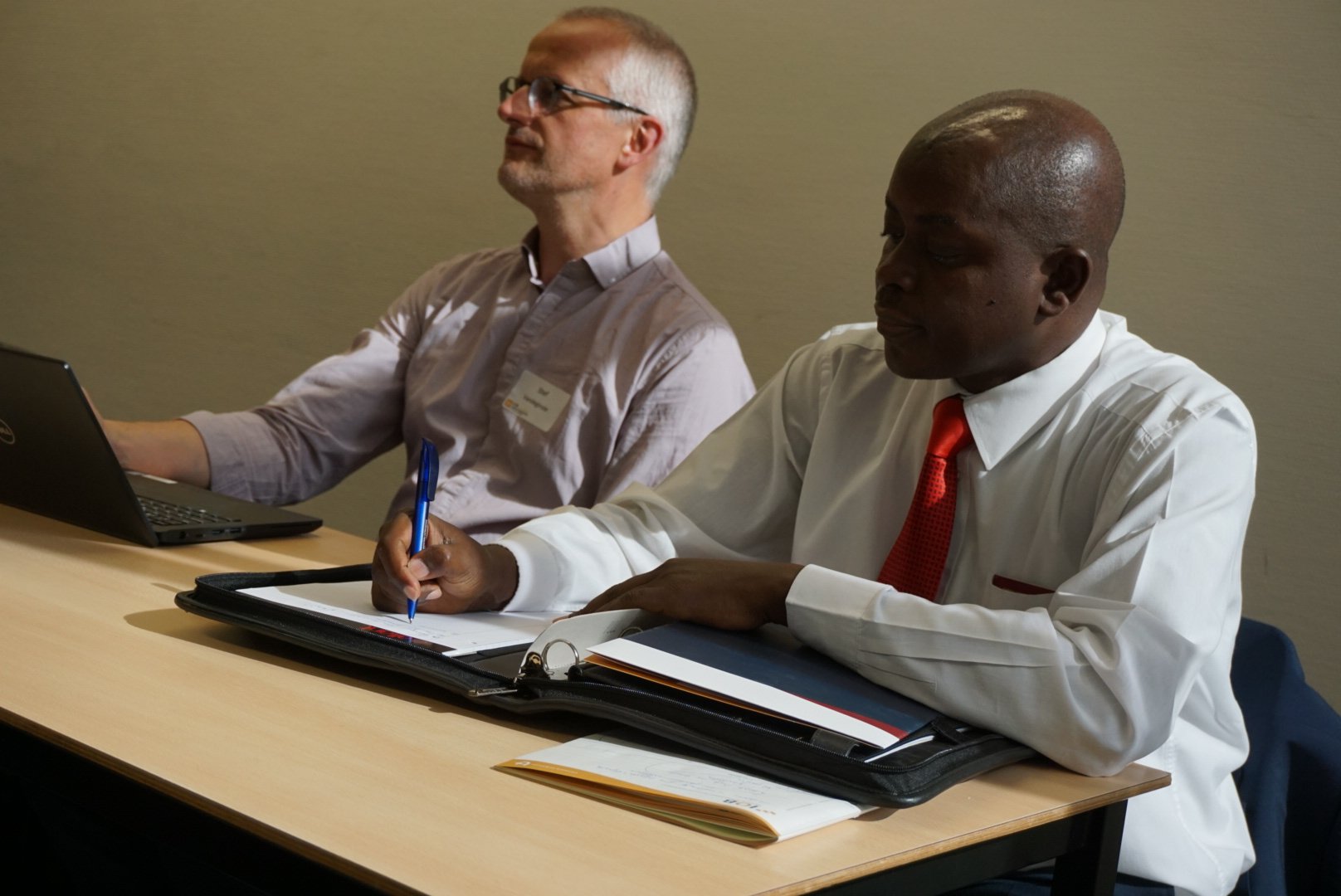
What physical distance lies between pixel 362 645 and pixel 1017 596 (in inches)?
26.5

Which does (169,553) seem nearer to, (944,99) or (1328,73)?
(944,99)

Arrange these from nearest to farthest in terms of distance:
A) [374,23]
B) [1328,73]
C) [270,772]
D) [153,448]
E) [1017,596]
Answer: [270,772] < [1017,596] < [1328,73] < [153,448] < [374,23]

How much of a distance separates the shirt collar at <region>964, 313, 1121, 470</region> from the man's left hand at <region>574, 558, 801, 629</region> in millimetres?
286

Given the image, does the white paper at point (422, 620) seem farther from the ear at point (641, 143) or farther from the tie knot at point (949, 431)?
the ear at point (641, 143)

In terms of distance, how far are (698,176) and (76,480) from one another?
5.38 feet

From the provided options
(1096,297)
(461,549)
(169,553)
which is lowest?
(169,553)

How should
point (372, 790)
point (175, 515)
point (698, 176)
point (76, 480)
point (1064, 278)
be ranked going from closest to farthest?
1. point (372, 790)
2. point (1064, 278)
3. point (76, 480)
4. point (175, 515)
5. point (698, 176)

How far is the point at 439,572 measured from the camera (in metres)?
1.44

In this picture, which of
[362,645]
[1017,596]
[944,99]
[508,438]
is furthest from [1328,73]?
[362,645]

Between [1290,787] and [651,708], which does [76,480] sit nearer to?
[651,708]

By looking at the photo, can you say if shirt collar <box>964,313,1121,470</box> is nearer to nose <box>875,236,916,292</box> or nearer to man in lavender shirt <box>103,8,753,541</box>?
nose <box>875,236,916,292</box>

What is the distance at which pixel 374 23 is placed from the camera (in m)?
3.67

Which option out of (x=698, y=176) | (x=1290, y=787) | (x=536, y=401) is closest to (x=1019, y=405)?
(x=1290, y=787)

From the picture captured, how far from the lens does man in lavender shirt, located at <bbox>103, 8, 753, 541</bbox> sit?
2.34 m
